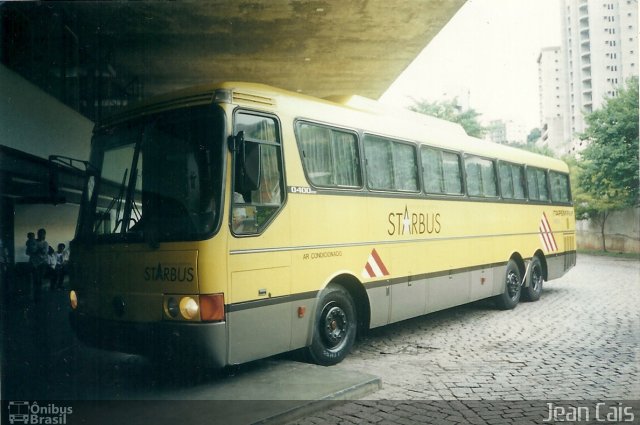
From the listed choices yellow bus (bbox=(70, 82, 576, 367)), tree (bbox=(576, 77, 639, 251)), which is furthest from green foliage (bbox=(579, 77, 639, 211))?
yellow bus (bbox=(70, 82, 576, 367))

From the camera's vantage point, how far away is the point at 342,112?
7.50 meters

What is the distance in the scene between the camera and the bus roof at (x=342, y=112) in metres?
5.89

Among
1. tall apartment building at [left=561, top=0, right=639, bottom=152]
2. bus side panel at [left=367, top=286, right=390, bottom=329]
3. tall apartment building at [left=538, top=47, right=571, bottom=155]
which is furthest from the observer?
tall apartment building at [left=538, top=47, right=571, bottom=155]

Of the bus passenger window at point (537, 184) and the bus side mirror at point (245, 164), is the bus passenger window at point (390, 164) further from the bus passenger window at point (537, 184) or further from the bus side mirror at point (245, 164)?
the bus passenger window at point (537, 184)

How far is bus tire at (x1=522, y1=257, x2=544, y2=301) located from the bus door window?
8185 millimetres

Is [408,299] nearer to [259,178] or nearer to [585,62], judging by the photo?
[259,178]

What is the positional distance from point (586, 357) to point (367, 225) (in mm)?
3458

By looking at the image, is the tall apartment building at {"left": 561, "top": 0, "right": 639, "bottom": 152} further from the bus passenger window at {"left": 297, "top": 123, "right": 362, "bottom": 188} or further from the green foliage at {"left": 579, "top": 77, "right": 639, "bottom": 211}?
the bus passenger window at {"left": 297, "top": 123, "right": 362, "bottom": 188}

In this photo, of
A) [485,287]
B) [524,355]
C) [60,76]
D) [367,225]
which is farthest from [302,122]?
[60,76]

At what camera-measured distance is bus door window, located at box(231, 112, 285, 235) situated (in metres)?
5.58

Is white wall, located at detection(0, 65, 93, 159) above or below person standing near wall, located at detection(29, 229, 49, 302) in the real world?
above

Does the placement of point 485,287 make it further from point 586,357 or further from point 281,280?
point 281,280

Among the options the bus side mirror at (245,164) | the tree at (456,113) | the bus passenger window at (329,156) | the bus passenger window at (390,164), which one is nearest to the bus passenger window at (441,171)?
the bus passenger window at (390,164)

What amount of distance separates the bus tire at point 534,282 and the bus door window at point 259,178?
8185 millimetres
